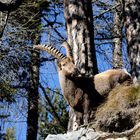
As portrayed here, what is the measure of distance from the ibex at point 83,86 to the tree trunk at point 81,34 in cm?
29

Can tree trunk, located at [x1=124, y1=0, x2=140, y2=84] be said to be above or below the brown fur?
above

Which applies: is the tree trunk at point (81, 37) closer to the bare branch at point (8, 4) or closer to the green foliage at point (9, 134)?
the bare branch at point (8, 4)

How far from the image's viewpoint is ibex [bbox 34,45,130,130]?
233 inches

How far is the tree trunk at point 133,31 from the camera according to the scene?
6.28m

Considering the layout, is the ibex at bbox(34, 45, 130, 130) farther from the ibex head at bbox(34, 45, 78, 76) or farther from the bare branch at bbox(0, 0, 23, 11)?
the bare branch at bbox(0, 0, 23, 11)

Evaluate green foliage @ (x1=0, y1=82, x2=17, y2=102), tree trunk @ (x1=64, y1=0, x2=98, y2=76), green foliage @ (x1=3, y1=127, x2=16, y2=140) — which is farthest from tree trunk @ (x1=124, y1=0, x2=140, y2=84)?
green foliage @ (x1=3, y1=127, x2=16, y2=140)

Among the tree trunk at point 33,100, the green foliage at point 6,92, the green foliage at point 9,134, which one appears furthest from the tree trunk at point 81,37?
the green foliage at point 9,134

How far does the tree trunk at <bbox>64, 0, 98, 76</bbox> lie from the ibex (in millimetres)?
288

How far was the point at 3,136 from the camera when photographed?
583 inches

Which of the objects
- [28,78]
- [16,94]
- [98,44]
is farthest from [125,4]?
[28,78]

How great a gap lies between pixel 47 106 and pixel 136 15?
9021mm

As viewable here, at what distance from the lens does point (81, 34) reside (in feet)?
22.0

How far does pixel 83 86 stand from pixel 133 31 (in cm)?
98

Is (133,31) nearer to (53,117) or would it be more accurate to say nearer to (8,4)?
(8,4)
